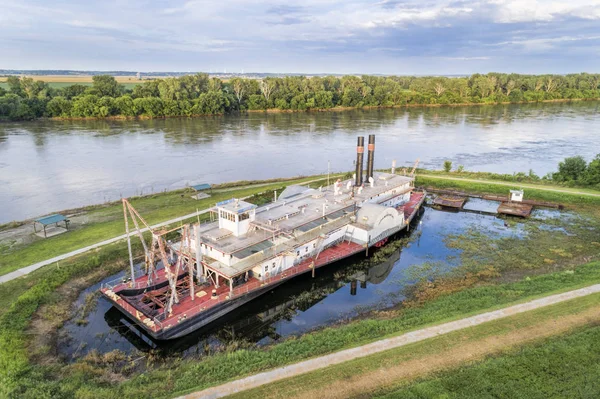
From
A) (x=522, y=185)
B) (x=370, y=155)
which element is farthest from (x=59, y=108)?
(x=522, y=185)

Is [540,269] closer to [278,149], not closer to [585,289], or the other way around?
[585,289]

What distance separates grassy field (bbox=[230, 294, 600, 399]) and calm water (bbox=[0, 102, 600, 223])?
42.3 m

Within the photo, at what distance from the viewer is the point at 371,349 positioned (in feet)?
68.8

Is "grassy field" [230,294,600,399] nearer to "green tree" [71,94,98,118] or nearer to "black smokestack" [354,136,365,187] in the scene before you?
"black smokestack" [354,136,365,187]

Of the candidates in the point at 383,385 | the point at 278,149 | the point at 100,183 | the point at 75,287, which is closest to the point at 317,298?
the point at 383,385

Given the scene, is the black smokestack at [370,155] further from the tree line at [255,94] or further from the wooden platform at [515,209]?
the tree line at [255,94]

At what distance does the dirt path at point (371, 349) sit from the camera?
18281mm

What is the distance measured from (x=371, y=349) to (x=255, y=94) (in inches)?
5205

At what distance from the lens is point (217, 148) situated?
8081 centimetres

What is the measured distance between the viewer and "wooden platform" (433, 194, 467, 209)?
4997cm

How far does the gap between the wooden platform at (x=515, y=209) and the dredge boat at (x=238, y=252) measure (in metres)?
13.1

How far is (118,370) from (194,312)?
5.52 m

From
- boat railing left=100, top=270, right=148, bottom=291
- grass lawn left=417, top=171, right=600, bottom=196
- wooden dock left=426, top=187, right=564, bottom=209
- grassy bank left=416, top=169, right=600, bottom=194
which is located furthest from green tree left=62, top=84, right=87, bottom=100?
wooden dock left=426, top=187, right=564, bottom=209

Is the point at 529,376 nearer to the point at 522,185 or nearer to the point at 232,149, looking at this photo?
the point at 522,185
